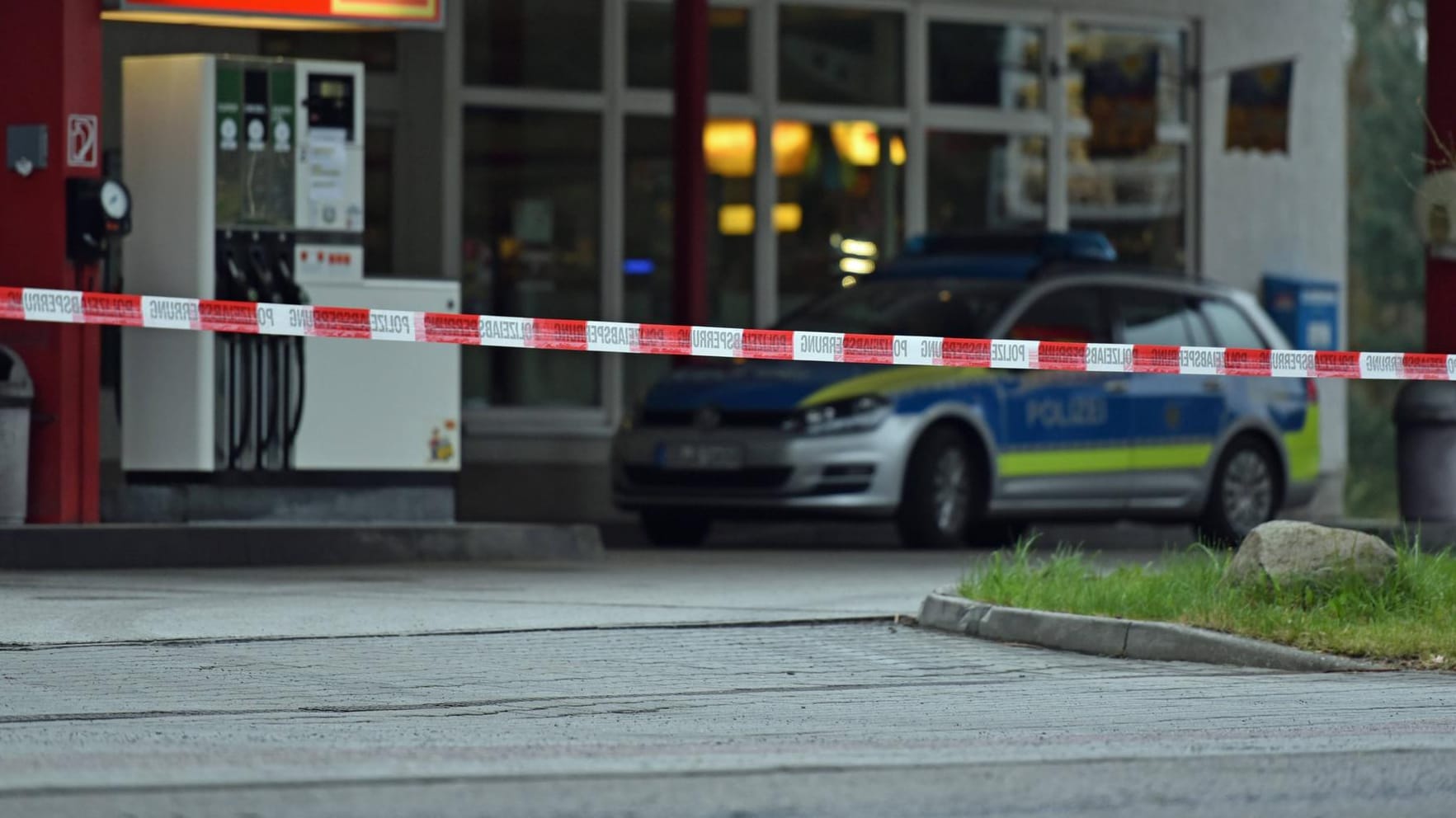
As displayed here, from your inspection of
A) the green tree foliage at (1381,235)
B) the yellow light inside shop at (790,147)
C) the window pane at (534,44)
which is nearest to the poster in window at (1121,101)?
the yellow light inside shop at (790,147)

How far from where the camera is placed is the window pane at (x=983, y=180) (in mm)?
21828

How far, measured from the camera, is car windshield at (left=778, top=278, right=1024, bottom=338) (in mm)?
15977

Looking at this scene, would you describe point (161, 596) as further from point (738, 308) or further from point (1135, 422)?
point (738, 308)

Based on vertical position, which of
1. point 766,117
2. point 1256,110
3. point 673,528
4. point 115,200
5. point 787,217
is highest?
point 1256,110

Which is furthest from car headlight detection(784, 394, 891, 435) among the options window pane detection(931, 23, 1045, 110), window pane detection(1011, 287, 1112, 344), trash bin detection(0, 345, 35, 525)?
window pane detection(931, 23, 1045, 110)

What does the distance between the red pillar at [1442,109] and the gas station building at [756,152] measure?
25 mm

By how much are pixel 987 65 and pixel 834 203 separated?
5.90 feet

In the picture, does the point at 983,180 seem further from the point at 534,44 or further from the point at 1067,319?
the point at 1067,319

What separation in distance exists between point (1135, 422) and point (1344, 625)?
7040mm

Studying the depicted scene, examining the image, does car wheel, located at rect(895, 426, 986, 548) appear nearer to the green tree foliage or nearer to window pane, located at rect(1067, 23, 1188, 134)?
window pane, located at rect(1067, 23, 1188, 134)

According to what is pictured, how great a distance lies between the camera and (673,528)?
16.2 m

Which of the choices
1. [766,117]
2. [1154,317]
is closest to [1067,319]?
[1154,317]

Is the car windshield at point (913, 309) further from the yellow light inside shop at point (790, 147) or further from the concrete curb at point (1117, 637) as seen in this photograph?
the concrete curb at point (1117, 637)

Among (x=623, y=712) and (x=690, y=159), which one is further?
(x=690, y=159)
